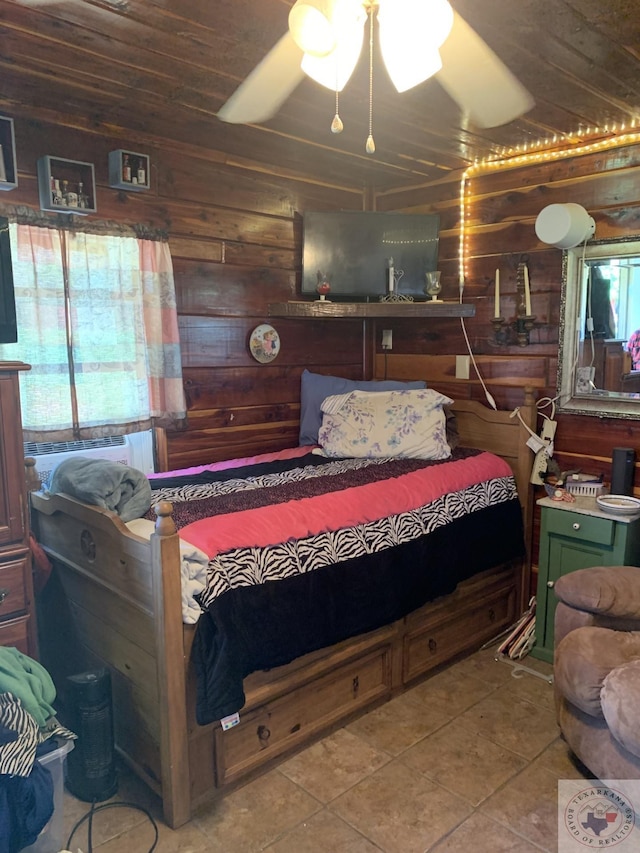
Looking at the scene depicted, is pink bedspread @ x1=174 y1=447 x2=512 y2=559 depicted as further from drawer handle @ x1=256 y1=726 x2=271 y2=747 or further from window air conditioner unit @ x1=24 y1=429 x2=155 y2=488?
window air conditioner unit @ x1=24 y1=429 x2=155 y2=488

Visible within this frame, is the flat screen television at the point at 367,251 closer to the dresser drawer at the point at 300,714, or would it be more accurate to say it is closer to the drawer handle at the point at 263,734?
the dresser drawer at the point at 300,714

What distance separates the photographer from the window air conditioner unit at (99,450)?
2562 mm

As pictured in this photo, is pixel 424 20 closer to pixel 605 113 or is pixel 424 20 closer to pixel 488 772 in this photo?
pixel 605 113

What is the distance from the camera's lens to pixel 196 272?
295cm

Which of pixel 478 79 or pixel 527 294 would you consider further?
pixel 527 294

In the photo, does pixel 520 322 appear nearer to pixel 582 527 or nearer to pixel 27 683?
pixel 582 527

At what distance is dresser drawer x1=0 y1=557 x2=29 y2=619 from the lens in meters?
1.91

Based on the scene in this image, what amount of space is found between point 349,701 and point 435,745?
0.34 metres

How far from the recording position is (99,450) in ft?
8.96

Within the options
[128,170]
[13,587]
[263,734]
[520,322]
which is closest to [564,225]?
[520,322]

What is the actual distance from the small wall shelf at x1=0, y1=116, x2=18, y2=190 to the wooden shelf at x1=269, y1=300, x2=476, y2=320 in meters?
1.27

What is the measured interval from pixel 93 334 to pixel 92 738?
1.50 m

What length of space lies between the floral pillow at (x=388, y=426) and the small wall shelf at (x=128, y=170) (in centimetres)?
135

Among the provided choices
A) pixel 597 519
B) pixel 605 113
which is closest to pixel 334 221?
pixel 605 113
